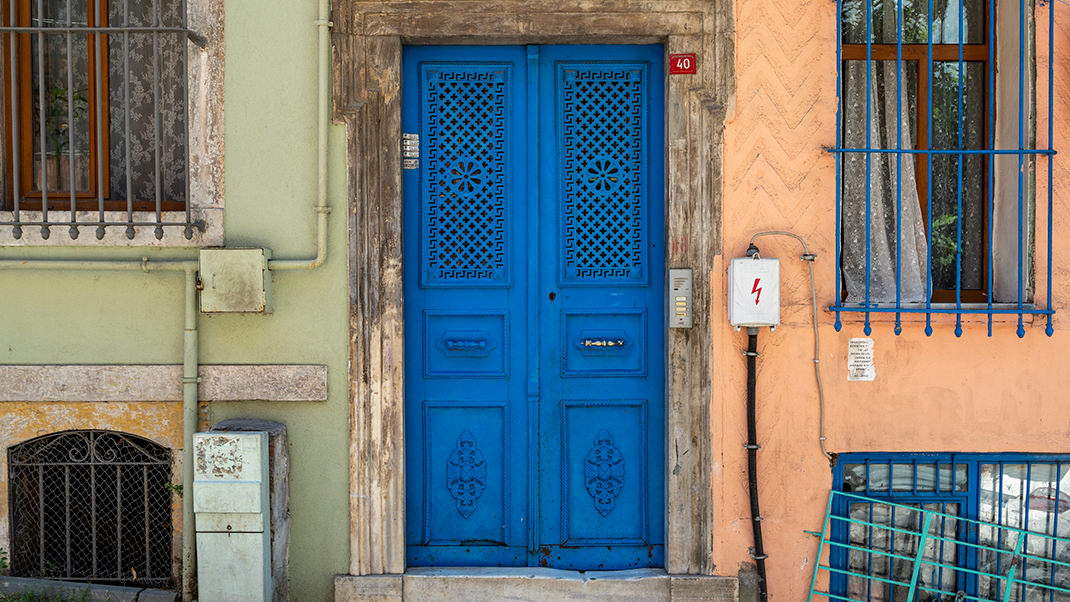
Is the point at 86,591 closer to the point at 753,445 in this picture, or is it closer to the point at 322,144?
the point at 322,144

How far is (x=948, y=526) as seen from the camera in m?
4.28

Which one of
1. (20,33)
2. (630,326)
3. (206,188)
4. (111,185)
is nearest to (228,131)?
(206,188)

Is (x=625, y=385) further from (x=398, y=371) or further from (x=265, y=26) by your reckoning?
(x=265, y=26)

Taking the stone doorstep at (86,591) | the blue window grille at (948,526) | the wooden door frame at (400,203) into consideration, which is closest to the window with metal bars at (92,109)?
the wooden door frame at (400,203)

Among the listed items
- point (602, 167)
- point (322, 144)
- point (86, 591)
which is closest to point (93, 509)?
point (86, 591)

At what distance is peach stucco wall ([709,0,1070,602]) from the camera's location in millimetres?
4148

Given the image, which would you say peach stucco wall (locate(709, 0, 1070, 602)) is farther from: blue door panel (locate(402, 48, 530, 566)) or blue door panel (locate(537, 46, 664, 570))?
blue door panel (locate(402, 48, 530, 566))

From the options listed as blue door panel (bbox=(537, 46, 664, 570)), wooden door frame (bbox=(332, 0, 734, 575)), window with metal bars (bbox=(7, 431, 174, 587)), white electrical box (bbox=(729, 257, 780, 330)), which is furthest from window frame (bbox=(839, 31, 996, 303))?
window with metal bars (bbox=(7, 431, 174, 587))

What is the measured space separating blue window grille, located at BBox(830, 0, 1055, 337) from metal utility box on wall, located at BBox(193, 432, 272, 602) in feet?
9.03

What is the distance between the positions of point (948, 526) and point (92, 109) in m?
4.67

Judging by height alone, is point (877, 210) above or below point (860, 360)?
above

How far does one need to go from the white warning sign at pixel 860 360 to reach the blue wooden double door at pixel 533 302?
0.89 m

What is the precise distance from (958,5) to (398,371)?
3.29m

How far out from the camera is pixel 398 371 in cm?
420
